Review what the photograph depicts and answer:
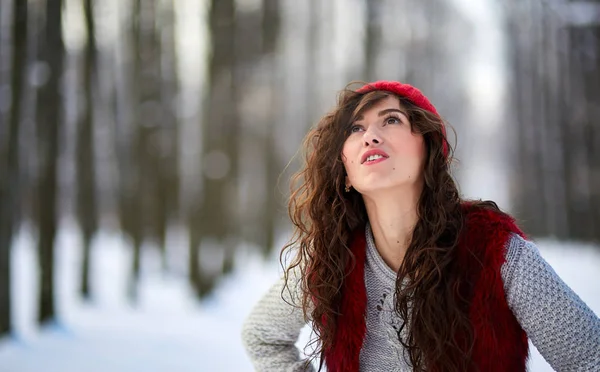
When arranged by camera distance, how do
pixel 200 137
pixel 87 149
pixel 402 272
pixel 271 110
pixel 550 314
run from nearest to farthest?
pixel 550 314, pixel 402 272, pixel 87 149, pixel 200 137, pixel 271 110

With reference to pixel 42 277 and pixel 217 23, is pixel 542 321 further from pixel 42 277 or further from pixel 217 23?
pixel 217 23

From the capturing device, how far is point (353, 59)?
1337cm

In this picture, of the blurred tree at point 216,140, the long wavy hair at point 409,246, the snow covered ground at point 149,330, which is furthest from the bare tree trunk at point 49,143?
the long wavy hair at point 409,246

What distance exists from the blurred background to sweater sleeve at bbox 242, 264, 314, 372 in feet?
1.49

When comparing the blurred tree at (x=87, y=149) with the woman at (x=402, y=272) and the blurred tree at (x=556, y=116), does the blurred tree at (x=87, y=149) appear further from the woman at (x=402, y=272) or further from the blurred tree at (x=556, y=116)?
the blurred tree at (x=556, y=116)

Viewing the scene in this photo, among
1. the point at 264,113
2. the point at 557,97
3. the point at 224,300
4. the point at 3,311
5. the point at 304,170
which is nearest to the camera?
the point at 304,170

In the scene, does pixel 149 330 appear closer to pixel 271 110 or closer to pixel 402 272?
pixel 402 272

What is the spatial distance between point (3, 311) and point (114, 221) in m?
27.3

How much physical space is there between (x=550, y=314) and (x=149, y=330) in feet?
18.6

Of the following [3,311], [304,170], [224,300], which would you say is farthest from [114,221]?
[304,170]

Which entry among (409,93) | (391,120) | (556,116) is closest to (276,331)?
(391,120)

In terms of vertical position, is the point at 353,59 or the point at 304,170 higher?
the point at 353,59

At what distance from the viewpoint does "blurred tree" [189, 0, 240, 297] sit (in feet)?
27.4

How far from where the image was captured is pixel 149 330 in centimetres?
617
